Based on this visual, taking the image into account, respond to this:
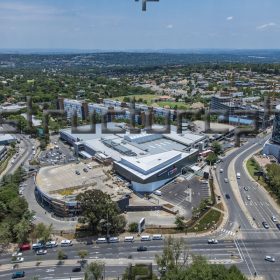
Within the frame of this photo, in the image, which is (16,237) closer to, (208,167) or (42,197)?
(42,197)

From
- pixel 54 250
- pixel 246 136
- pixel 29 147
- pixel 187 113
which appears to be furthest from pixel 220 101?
pixel 54 250

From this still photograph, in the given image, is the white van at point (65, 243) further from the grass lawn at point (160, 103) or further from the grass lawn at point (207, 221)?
the grass lawn at point (160, 103)

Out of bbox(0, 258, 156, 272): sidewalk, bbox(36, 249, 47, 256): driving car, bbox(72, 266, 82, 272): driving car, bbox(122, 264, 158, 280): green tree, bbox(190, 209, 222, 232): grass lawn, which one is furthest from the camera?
bbox(190, 209, 222, 232): grass lawn

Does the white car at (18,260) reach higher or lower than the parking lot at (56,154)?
higher

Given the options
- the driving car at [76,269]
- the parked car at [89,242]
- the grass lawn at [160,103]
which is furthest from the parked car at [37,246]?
the grass lawn at [160,103]

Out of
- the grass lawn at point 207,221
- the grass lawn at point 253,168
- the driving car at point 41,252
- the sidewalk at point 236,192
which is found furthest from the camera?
the grass lawn at point 253,168

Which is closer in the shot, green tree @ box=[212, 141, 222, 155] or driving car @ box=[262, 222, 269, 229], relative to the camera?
driving car @ box=[262, 222, 269, 229]

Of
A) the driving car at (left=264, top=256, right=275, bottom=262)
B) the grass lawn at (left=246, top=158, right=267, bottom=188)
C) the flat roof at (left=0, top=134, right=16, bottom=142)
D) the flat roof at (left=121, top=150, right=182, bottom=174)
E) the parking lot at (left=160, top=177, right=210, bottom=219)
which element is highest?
the flat roof at (left=121, top=150, right=182, bottom=174)

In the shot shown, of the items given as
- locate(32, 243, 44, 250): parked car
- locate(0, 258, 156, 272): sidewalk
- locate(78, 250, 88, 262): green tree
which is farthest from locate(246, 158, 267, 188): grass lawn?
locate(32, 243, 44, 250): parked car

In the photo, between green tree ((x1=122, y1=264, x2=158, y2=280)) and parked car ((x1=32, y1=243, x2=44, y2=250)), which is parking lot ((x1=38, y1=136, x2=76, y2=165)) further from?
green tree ((x1=122, y1=264, x2=158, y2=280))
